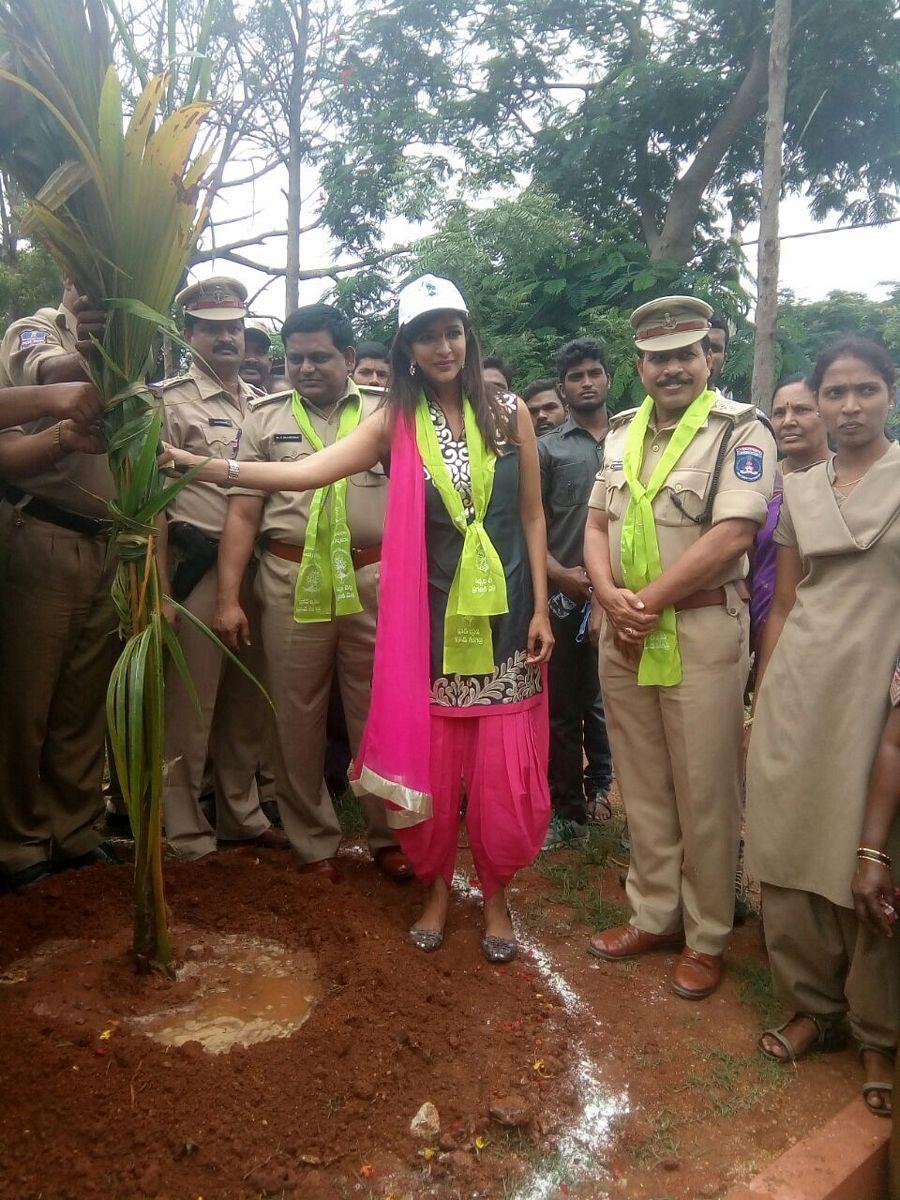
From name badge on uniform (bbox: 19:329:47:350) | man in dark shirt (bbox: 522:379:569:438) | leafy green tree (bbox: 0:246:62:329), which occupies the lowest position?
man in dark shirt (bbox: 522:379:569:438)

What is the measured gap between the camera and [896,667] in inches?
87.8

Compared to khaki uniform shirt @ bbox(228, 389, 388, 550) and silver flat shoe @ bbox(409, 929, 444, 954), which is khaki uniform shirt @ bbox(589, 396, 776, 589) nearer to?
khaki uniform shirt @ bbox(228, 389, 388, 550)

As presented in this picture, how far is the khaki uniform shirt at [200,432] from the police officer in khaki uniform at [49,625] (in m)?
0.38

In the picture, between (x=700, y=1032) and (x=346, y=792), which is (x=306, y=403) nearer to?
(x=346, y=792)

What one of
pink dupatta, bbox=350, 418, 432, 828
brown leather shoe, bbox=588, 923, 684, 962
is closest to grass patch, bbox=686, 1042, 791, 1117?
brown leather shoe, bbox=588, 923, 684, 962

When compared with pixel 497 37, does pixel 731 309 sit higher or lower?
lower

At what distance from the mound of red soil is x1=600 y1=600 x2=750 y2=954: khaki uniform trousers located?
1.78ft

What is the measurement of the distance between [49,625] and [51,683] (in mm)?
213

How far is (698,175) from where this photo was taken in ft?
40.3

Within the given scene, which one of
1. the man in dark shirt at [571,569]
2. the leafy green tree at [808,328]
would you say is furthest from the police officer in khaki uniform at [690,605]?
the leafy green tree at [808,328]

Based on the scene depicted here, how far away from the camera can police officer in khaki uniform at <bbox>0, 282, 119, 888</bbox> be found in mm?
2961

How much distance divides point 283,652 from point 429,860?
93 cm

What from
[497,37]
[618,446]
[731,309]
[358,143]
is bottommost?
[618,446]

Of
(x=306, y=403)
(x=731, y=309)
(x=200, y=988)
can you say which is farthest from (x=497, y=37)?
(x=200, y=988)
